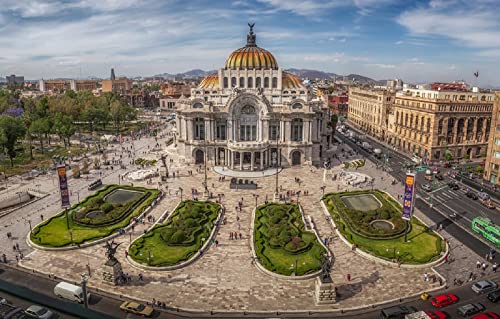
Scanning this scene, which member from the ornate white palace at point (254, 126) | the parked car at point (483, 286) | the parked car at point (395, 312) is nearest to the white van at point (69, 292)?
the parked car at point (395, 312)

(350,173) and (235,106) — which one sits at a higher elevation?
(235,106)

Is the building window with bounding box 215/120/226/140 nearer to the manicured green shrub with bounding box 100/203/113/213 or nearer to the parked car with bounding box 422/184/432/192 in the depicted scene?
the manicured green shrub with bounding box 100/203/113/213

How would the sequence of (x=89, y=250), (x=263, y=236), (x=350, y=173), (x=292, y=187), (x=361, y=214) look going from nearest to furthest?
(x=89, y=250), (x=263, y=236), (x=361, y=214), (x=292, y=187), (x=350, y=173)

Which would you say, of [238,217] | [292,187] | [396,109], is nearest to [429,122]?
[396,109]

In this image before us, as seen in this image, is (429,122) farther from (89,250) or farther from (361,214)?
(89,250)

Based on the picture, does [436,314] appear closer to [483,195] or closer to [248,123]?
[483,195]

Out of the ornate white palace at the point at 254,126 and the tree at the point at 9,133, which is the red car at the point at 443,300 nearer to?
the ornate white palace at the point at 254,126

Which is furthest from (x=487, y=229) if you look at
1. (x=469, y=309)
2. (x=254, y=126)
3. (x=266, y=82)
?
(x=266, y=82)

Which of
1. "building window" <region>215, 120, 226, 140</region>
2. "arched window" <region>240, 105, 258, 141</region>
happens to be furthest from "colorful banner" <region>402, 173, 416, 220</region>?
"building window" <region>215, 120, 226, 140</region>
